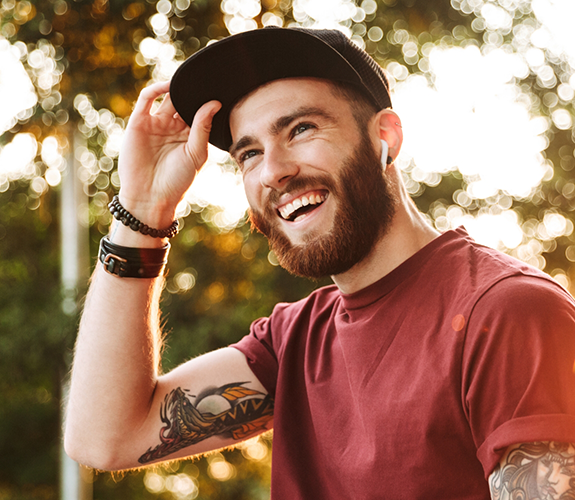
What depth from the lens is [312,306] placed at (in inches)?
87.0

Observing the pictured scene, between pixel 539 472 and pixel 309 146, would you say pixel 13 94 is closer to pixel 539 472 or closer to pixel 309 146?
pixel 309 146

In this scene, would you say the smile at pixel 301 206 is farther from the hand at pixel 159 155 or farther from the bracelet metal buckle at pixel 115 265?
the bracelet metal buckle at pixel 115 265

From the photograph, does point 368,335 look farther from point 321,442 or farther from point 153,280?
point 153,280

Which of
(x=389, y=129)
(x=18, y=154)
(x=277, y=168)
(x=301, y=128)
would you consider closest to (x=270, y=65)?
(x=301, y=128)


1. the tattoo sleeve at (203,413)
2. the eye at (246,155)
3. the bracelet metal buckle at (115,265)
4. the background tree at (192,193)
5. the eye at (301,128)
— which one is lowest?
the background tree at (192,193)

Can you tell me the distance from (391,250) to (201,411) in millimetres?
986

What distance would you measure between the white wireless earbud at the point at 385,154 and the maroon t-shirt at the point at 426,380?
0.42 metres

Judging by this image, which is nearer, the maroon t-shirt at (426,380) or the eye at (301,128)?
the maroon t-shirt at (426,380)

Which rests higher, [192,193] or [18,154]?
[18,154]

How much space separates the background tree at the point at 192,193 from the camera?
314 inches

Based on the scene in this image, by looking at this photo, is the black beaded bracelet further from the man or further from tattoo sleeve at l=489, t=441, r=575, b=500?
tattoo sleeve at l=489, t=441, r=575, b=500

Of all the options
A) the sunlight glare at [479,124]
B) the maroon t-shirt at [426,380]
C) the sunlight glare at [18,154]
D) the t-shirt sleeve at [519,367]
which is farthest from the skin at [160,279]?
the sunlight glare at [479,124]

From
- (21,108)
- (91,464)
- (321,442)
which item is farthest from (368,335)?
(21,108)

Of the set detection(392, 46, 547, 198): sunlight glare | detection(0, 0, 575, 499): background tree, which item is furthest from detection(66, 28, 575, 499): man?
detection(392, 46, 547, 198): sunlight glare
